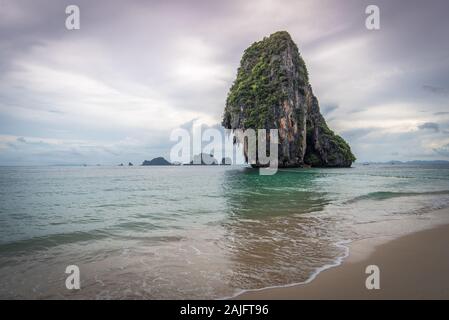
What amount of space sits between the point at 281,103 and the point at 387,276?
58768mm

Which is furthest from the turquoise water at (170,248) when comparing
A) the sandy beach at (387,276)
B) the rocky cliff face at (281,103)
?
the rocky cliff face at (281,103)

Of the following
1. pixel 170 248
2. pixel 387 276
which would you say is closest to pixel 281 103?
pixel 170 248

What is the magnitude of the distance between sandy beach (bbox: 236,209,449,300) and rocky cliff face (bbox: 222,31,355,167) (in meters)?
54.7

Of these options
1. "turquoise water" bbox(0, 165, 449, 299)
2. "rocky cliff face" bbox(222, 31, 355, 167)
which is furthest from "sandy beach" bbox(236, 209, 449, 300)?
"rocky cliff face" bbox(222, 31, 355, 167)

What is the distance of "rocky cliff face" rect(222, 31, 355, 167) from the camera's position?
199ft

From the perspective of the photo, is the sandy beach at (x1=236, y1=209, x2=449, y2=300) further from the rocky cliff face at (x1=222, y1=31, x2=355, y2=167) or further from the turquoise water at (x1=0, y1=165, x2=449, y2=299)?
the rocky cliff face at (x1=222, y1=31, x2=355, y2=167)

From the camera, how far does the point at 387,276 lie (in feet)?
15.1

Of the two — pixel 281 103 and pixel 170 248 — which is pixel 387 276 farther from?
pixel 281 103

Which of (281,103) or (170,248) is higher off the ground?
(281,103)

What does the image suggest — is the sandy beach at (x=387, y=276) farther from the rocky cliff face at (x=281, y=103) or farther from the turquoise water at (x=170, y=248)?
the rocky cliff face at (x=281, y=103)
